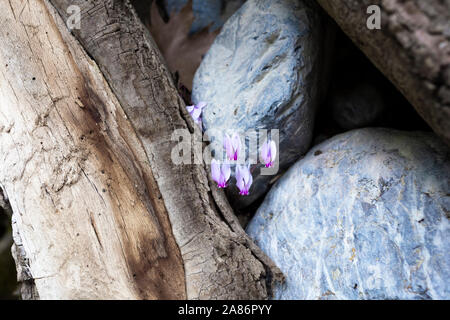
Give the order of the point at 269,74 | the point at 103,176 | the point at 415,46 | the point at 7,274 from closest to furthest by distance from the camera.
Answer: the point at 415,46
the point at 103,176
the point at 269,74
the point at 7,274

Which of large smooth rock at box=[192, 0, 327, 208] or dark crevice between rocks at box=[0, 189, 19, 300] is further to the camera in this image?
dark crevice between rocks at box=[0, 189, 19, 300]

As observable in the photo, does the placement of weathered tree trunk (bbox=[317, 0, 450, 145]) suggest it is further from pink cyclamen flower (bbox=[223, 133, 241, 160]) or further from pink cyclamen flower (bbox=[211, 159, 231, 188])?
pink cyclamen flower (bbox=[211, 159, 231, 188])

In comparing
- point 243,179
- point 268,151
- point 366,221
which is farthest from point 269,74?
point 366,221

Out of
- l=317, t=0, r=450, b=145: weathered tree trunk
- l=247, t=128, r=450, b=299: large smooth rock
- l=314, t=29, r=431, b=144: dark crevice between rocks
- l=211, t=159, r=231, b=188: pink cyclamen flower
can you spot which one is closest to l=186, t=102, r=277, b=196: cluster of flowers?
l=211, t=159, r=231, b=188: pink cyclamen flower

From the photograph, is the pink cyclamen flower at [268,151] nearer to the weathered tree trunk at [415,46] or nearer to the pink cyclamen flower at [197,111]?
the pink cyclamen flower at [197,111]

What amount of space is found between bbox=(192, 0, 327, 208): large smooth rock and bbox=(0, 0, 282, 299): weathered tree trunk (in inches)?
9.2

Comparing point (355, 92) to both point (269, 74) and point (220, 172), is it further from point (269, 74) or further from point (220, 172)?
point (220, 172)

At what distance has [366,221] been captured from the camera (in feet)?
4.50

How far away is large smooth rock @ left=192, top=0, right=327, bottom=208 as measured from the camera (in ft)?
5.10

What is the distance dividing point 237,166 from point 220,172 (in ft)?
0.27

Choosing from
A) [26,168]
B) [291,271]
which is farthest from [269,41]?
[26,168]

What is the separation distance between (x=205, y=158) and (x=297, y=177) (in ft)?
1.36

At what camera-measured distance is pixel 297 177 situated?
1611 mm
